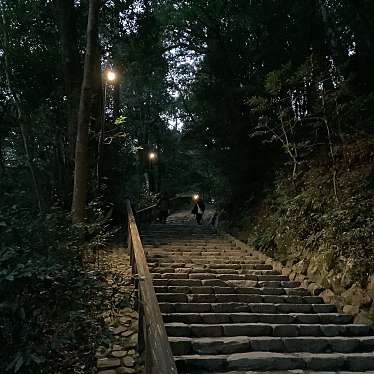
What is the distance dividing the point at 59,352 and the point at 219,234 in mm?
10008

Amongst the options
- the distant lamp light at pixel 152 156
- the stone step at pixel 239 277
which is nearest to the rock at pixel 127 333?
the stone step at pixel 239 277

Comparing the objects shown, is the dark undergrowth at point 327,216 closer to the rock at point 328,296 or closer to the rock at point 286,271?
the rock at point 286,271

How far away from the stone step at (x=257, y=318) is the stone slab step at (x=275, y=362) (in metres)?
0.95

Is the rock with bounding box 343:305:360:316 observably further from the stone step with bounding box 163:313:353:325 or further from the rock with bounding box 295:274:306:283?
the rock with bounding box 295:274:306:283

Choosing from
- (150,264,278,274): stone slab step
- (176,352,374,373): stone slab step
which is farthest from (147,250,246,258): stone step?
(176,352,374,373): stone slab step

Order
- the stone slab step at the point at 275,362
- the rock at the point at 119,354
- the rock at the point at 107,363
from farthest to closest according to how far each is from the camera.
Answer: the rock at the point at 119,354, the rock at the point at 107,363, the stone slab step at the point at 275,362

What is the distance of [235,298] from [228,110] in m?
8.25

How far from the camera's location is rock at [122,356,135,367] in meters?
4.32

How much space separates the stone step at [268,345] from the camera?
4227mm

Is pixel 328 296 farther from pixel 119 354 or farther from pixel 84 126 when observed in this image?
pixel 84 126

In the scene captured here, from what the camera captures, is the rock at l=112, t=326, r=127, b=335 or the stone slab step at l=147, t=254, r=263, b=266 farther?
the stone slab step at l=147, t=254, r=263, b=266

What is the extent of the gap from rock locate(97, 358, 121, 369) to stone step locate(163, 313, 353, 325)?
885 millimetres

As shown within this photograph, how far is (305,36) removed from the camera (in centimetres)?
1197

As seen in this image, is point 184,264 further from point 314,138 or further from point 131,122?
point 131,122
